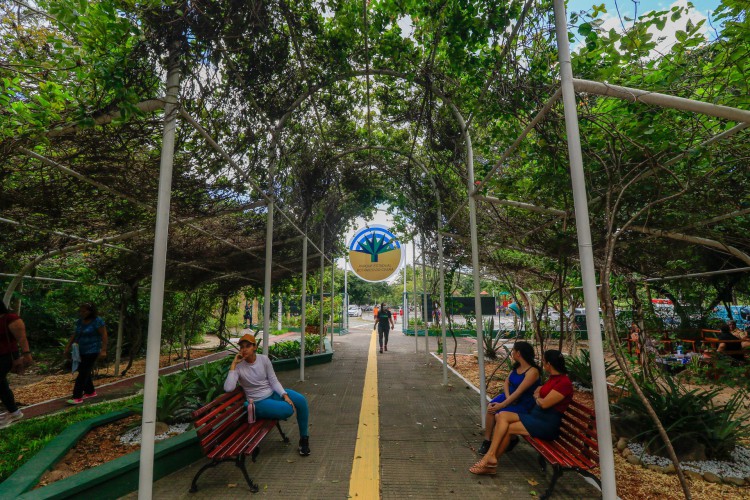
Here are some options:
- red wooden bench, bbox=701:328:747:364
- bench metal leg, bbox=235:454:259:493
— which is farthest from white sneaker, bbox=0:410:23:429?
red wooden bench, bbox=701:328:747:364

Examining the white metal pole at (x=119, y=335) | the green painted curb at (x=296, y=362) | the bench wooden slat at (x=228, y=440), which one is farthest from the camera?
the green painted curb at (x=296, y=362)

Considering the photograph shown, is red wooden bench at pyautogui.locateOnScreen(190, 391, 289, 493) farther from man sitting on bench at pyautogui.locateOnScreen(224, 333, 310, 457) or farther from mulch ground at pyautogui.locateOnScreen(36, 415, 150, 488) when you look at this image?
mulch ground at pyautogui.locateOnScreen(36, 415, 150, 488)

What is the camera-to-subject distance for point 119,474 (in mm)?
2770

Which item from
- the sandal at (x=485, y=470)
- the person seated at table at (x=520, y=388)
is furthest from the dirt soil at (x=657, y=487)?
the sandal at (x=485, y=470)

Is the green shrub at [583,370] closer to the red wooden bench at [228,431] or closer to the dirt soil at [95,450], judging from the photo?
the red wooden bench at [228,431]

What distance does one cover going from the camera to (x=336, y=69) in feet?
16.1

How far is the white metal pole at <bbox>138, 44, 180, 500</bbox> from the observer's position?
2.45 m

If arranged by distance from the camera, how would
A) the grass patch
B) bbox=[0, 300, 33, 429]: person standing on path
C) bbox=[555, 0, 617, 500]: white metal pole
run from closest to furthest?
bbox=[555, 0, 617, 500]: white metal pole → the grass patch → bbox=[0, 300, 33, 429]: person standing on path

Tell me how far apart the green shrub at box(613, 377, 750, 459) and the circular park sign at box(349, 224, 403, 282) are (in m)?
8.21

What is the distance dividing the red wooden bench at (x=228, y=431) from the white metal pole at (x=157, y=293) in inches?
14.6

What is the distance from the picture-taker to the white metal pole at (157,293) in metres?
2.45

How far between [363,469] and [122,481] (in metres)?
1.93

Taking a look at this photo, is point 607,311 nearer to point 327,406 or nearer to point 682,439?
point 682,439

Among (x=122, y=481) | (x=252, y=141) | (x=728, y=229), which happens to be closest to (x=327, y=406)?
(x=122, y=481)
